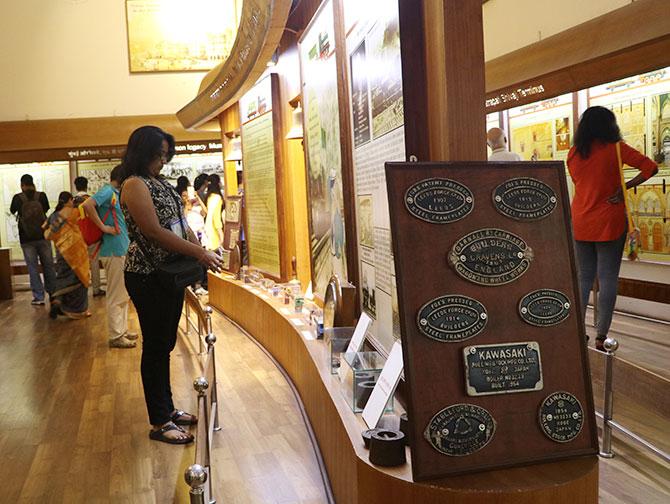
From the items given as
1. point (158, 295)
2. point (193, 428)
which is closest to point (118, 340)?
point (193, 428)

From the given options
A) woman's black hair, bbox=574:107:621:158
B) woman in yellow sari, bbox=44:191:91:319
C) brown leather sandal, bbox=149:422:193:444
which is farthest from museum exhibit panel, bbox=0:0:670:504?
woman in yellow sari, bbox=44:191:91:319

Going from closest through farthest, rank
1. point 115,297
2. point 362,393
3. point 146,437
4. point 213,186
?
1. point 362,393
2. point 146,437
3. point 115,297
4. point 213,186

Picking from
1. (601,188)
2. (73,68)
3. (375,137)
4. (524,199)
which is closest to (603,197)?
(601,188)

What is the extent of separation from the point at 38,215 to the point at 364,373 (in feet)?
26.3

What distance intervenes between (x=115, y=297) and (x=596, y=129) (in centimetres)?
402

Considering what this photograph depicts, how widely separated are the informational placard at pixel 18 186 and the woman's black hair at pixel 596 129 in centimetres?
1088

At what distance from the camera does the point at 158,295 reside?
344 centimetres

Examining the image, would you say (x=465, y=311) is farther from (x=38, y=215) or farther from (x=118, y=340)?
(x=38, y=215)

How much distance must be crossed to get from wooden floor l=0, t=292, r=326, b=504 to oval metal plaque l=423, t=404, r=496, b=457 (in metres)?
1.14

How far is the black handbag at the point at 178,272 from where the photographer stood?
3.33 m

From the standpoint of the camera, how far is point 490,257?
6.49 ft

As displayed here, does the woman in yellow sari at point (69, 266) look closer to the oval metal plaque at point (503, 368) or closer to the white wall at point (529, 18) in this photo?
the white wall at point (529, 18)

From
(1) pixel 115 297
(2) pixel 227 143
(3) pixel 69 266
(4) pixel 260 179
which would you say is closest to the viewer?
(1) pixel 115 297

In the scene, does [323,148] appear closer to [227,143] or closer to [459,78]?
[459,78]
